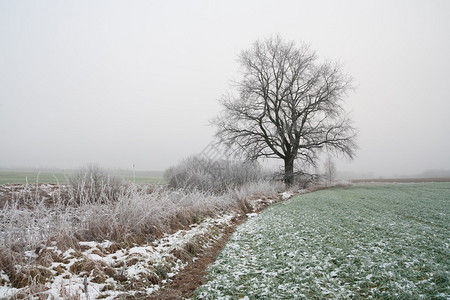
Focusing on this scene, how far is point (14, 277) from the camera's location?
10.2ft

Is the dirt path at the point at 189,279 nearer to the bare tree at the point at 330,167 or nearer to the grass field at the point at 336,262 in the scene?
the grass field at the point at 336,262

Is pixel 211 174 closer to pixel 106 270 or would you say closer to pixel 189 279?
pixel 189 279

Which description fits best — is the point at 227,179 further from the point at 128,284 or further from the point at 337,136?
the point at 128,284

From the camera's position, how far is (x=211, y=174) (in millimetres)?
16609

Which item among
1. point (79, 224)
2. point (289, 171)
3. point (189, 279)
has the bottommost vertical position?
point (189, 279)

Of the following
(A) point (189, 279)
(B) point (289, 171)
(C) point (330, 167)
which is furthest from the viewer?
(C) point (330, 167)

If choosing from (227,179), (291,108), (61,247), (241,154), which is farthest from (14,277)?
(291,108)

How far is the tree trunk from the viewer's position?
784 inches

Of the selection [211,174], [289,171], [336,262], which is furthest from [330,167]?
[336,262]

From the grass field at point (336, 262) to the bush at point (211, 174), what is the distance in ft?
28.0

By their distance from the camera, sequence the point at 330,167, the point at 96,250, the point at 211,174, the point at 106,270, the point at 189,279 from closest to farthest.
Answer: the point at 106,270 < the point at 189,279 < the point at 96,250 < the point at 211,174 < the point at 330,167

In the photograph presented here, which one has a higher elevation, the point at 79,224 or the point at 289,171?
the point at 289,171

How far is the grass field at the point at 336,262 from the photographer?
9.58ft

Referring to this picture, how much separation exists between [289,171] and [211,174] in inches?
287
